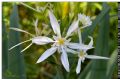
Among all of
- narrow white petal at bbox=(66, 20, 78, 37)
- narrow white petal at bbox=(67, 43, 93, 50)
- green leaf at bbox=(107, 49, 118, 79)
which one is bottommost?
green leaf at bbox=(107, 49, 118, 79)

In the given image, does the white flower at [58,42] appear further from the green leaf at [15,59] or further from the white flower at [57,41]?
the green leaf at [15,59]

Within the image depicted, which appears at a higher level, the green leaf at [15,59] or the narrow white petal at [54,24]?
the narrow white petal at [54,24]

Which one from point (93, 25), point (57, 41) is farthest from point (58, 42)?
point (93, 25)

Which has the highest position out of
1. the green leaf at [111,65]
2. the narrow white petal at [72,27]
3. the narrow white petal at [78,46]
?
the narrow white petal at [72,27]

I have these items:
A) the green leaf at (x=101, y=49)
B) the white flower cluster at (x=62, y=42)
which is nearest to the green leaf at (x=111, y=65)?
the green leaf at (x=101, y=49)

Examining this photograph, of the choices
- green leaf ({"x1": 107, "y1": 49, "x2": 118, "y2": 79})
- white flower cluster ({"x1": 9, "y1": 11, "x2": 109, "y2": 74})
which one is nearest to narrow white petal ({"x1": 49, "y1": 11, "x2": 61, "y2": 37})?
white flower cluster ({"x1": 9, "y1": 11, "x2": 109, "y2": 74})

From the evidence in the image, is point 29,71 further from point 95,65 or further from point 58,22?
point 58,22

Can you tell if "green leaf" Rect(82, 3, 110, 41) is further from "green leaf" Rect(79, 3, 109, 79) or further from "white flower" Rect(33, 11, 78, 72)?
"white flower" Rect(33, 11, 78, 72)

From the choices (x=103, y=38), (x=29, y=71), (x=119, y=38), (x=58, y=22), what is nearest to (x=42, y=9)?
(x=58, y=22)

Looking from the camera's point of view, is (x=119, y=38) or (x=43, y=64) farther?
(x=43, y=64)

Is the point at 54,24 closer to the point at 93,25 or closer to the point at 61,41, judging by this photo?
the point at 61,41

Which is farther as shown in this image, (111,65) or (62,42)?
(111,65)
